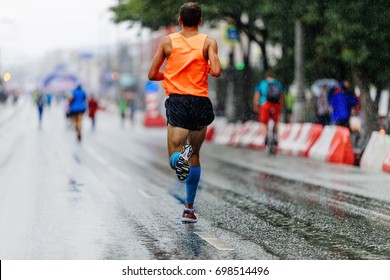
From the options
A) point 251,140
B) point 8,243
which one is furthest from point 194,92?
point 251,140

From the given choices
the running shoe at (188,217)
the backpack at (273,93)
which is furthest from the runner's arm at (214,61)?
the backpack at (273,93)

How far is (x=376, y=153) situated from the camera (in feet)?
64.9

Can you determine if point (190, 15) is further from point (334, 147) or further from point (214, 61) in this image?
point (334, 147)

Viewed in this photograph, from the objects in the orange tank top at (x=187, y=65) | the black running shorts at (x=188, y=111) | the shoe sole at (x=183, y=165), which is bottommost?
the shoe sole at (x=183, y=165)

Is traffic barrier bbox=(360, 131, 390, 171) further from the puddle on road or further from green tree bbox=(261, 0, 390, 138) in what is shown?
the puddle on road

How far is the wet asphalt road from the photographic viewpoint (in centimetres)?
836

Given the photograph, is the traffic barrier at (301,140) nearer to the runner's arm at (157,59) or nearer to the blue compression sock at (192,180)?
the blue compression sock at (192,180)

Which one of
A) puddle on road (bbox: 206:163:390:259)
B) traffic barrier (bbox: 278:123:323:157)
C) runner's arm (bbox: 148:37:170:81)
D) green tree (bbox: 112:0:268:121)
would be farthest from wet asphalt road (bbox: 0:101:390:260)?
green tree (bbox: 112:0:268:121)

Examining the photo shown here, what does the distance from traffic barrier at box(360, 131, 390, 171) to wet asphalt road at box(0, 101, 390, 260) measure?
0.49 metres

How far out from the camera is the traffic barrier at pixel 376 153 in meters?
19.3

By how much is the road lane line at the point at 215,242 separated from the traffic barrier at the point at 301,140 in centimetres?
1552

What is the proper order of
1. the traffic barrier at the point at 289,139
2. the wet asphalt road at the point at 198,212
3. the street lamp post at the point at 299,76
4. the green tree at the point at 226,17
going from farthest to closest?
1. the green tree at the point at 226,17
2. the street lamp post at the point at 299,76
3. the traffic barrier at the point at 289,139
4. the wet asphalt road at the point at 198,212
